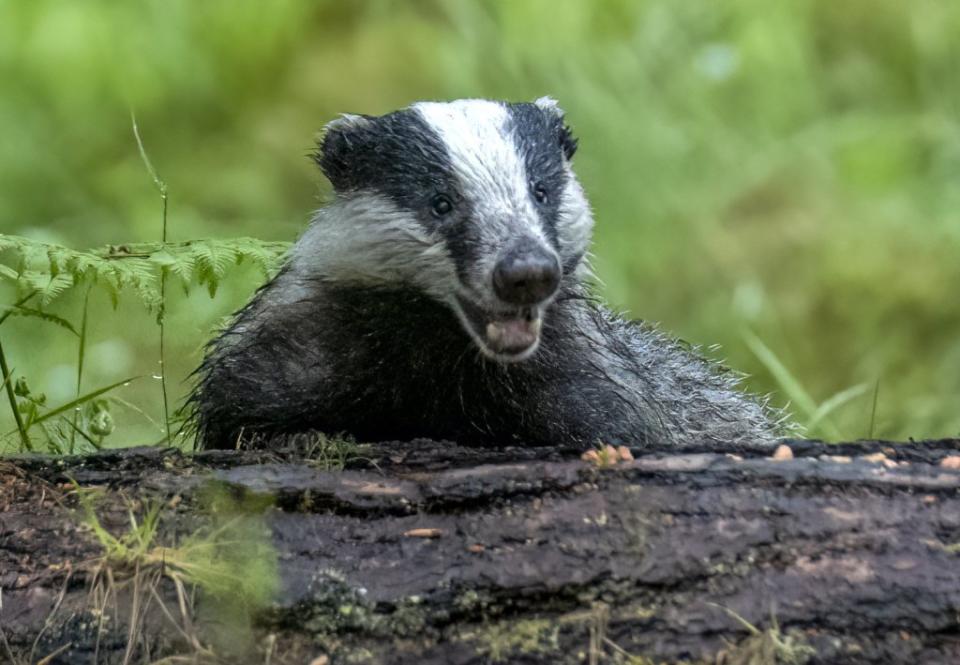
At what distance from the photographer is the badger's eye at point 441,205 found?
349 centimetres

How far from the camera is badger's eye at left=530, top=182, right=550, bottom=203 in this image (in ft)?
11.7

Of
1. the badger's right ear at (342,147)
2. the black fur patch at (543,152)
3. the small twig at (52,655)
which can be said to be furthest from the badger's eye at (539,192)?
the small twig at (52,655)

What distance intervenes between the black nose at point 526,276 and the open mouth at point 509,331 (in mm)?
55

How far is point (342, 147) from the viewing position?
3.79 m

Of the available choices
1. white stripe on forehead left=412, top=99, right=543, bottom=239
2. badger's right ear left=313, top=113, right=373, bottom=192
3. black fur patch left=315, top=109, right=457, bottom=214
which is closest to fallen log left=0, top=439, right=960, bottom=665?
white stripe on forehead left=412, top=99, right=543, bottom=239

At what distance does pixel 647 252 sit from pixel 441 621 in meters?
4.80

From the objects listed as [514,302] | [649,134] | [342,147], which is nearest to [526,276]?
[514,302]

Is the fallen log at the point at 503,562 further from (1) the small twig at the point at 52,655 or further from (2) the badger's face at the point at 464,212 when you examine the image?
(2) the badger's face at the point at 464,212

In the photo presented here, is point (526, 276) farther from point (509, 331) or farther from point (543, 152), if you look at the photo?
point (543, 152)

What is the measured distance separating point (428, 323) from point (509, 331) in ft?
1.15

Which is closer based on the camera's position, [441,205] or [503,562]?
[503,562]

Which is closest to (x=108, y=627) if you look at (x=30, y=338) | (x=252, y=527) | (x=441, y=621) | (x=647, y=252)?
(x=252, y=527)

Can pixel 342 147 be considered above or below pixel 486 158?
above

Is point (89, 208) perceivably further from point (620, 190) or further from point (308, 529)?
point (308, 529)
